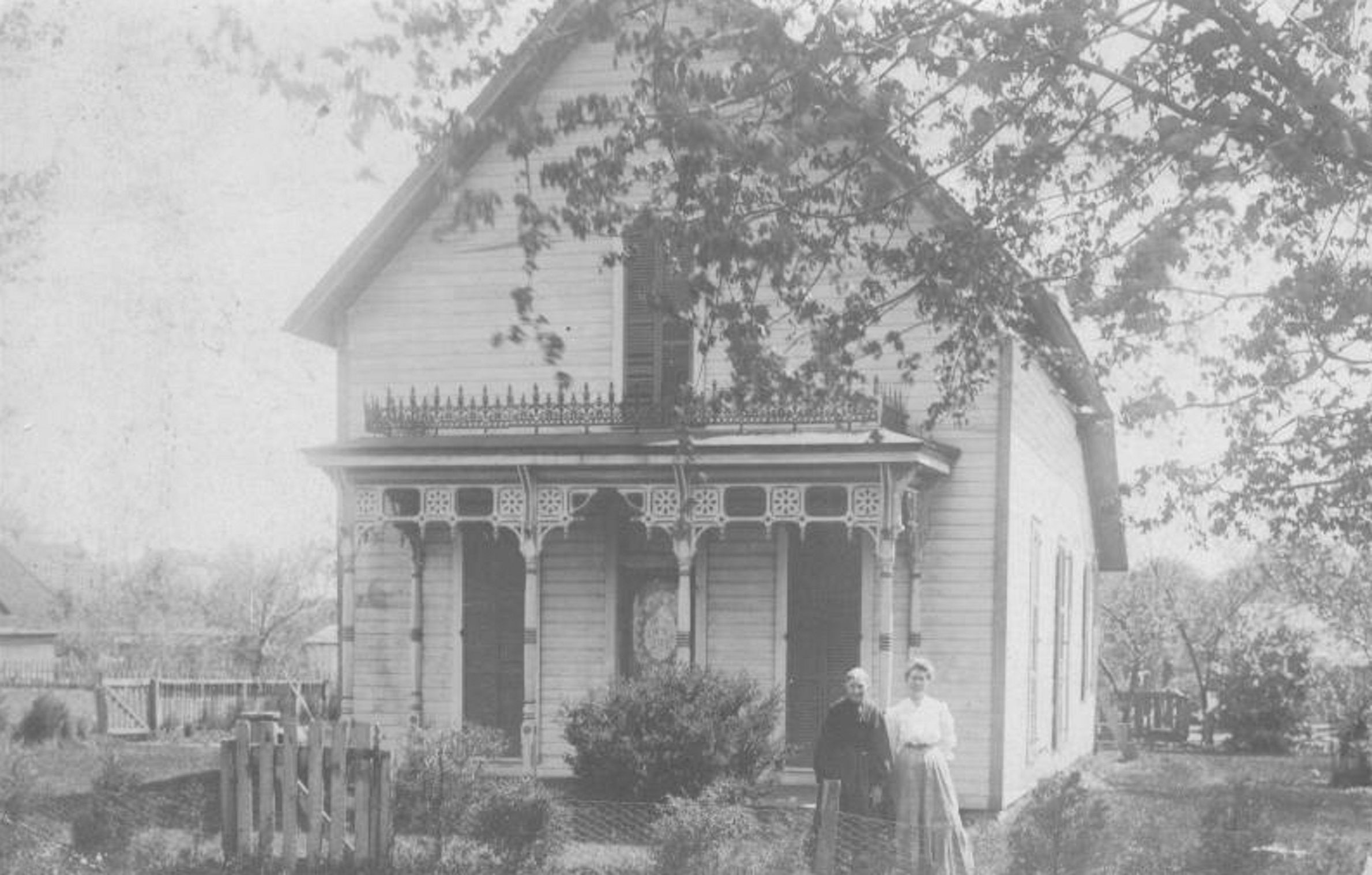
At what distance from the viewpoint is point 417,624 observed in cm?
1775

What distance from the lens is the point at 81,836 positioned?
37.6ft

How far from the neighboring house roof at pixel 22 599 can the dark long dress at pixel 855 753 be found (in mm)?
40618

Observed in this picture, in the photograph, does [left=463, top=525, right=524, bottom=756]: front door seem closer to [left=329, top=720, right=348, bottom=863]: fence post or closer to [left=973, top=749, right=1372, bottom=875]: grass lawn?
[left=973, top=749, right=1372, bottom=875]: grass lawn

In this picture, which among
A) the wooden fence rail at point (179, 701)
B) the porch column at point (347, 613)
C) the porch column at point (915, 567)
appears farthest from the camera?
the wooden fence rail at point (179, 701)

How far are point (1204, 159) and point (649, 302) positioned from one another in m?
2.95

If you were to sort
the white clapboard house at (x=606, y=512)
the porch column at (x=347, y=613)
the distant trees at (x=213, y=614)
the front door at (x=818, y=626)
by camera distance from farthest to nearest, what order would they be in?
the distant trees at (x=213, y=614), the front door at (x=818, y=626), the porch column at (x=347, y=613), the white clapboard house at (x=606, y=512)

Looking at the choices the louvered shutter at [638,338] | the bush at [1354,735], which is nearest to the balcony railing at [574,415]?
the louvered shutter at [638,338]

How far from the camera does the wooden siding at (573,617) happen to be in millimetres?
17688

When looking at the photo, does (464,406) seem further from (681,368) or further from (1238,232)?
(1238,232)

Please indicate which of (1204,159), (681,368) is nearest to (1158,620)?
(681,368)

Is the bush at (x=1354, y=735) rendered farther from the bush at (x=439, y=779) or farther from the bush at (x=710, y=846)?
the bush at (x=439, y=779)

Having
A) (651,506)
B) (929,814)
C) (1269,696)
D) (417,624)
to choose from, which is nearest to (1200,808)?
→ (929,814)

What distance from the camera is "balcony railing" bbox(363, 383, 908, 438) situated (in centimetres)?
1623

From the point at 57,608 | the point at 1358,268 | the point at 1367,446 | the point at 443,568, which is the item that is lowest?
the point at 57,608
